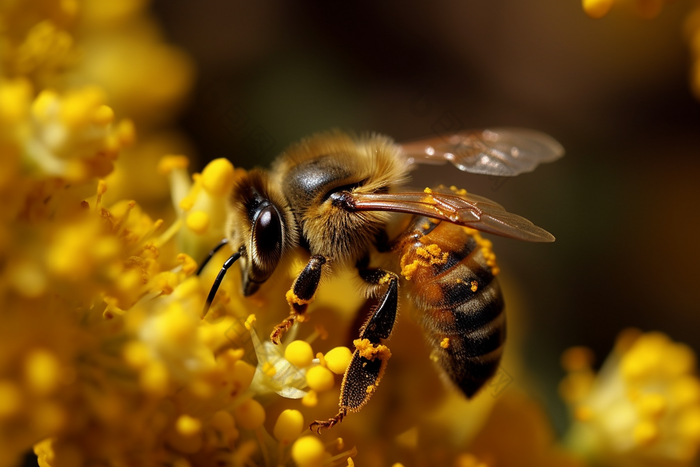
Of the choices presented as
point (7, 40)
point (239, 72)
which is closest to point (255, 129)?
point (239, 72)

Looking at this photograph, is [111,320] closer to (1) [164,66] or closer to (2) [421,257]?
(2) [421,257]

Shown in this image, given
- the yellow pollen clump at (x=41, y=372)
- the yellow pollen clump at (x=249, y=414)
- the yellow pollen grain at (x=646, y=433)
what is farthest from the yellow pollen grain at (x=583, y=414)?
the yellow pollen clump at (x=41, y=372)

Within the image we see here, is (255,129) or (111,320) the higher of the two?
Result: (111,320)

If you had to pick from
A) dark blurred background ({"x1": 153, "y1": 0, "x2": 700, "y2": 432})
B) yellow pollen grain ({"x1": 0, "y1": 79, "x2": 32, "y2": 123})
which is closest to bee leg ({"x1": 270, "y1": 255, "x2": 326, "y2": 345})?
yellow pollen grain ({"x1": 0, "y1": 79, "x2": 32, "y2": 123})

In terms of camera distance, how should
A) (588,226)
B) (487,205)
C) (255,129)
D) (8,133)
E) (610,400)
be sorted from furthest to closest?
(588,226), (255,129), (610,400), (487,205), (8,133)

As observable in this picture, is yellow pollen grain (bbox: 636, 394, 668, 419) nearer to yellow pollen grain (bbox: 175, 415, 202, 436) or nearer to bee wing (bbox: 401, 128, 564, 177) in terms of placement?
bee wing (bbox: 401, 128, 564, 177)

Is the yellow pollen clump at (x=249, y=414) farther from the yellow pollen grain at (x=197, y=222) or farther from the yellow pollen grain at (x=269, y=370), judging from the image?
the yellow pollen grain at (x=197, y=222)
